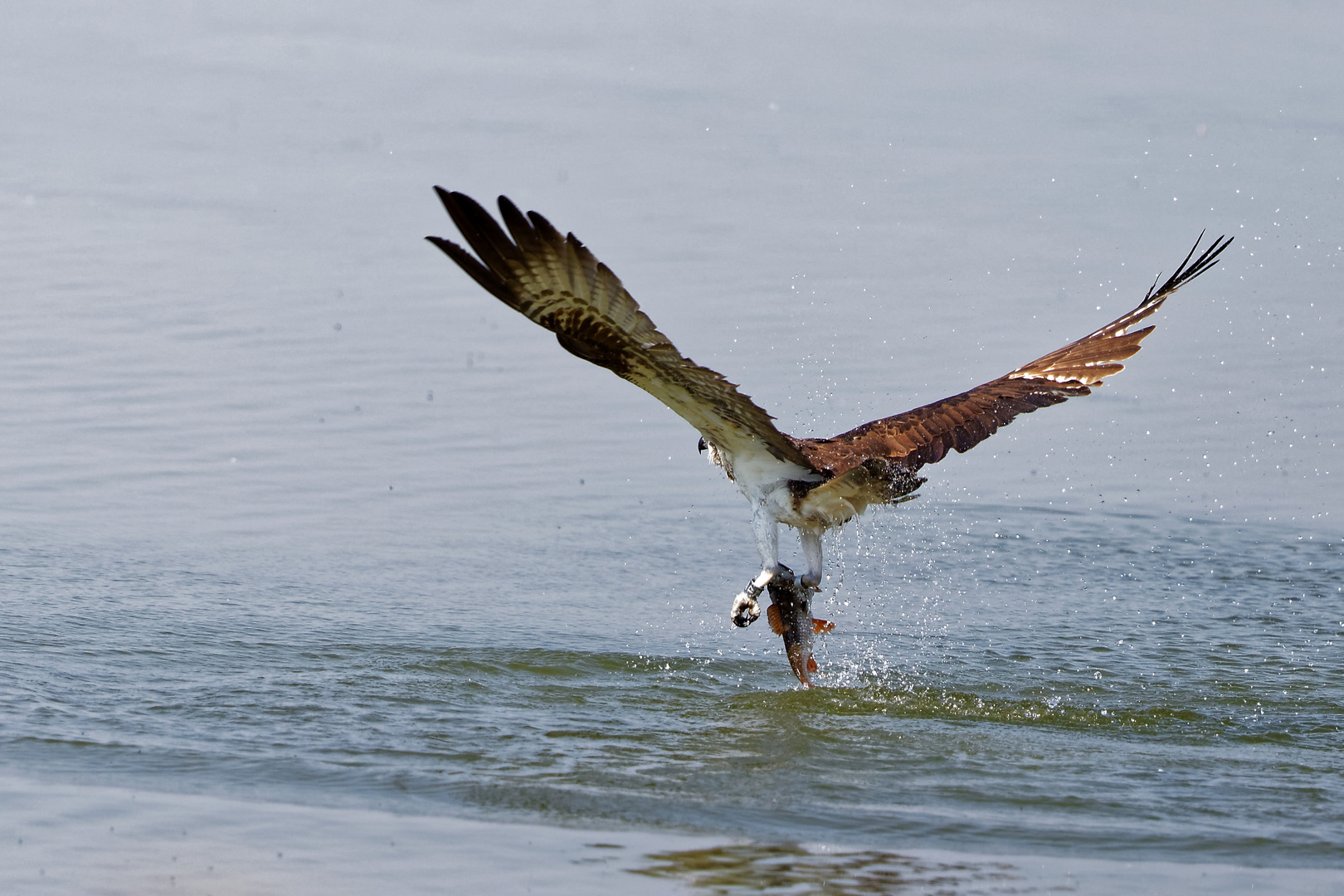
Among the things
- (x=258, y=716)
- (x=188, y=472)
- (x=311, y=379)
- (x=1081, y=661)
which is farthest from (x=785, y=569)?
(x=311, y=379)

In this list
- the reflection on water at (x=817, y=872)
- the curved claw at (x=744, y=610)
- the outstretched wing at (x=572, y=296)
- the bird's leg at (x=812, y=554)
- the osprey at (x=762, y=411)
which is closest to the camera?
the reflection on water at (x=817, y=872)

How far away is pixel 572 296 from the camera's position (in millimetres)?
6289

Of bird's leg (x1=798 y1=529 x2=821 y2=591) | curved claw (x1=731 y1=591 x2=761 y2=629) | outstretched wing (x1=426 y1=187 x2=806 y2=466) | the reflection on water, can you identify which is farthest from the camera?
bird's leg (x1=798 y1=529 x2=821 y2=591)

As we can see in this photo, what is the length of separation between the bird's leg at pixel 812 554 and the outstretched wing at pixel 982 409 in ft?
1.33

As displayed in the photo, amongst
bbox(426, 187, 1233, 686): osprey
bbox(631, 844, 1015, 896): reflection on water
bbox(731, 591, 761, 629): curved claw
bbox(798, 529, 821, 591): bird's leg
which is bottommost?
bbox(631, 844, 1015, 896): reflection on water

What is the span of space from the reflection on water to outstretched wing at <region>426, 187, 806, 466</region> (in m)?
1.66

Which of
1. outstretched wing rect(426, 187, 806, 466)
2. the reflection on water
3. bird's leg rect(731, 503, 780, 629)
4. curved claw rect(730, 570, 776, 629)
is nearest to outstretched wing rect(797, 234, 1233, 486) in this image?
bird's leg rect(731, 503, 780, 629)

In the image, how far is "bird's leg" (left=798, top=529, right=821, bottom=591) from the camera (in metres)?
8.01

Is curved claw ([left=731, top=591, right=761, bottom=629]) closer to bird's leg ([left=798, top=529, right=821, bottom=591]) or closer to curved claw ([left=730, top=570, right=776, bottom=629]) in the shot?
curved claw ([left=730, top=570, right=776, bottom=629])

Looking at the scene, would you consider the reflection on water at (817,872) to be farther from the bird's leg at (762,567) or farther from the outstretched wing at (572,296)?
the bird's leg at (762,567)

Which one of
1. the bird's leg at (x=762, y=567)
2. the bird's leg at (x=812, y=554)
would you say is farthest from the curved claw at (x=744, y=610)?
the bird's leg at (x=812, y=554)

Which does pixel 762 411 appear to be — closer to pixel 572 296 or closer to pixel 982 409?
pixel 572 296

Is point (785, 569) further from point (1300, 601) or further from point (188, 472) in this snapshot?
point (188, 472)

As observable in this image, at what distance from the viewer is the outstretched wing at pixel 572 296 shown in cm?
602
